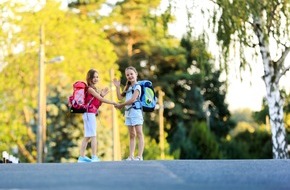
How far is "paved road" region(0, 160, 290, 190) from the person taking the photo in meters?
8.43

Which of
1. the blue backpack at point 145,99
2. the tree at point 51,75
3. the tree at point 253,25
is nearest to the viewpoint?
the blue backpack at point 145,99

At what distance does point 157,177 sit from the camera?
30.6 ft

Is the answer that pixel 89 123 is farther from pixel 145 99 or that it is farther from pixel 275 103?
pixel 275 103

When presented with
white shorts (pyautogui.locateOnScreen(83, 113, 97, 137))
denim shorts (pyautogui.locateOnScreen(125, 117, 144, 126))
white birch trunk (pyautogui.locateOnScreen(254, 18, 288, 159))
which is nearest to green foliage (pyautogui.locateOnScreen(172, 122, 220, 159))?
white birch trunk (pyautogui.locateOnScreen(254, 18, 288, 159))

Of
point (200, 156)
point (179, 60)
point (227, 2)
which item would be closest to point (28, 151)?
point (200, 156)

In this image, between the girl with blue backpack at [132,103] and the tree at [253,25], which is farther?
the tree at [253,25]

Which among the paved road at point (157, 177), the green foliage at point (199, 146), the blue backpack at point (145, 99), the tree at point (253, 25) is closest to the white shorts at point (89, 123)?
the blue backpack at point (145, 99)

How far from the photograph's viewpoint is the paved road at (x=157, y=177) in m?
8.43

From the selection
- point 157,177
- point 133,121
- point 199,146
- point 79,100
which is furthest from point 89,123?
point 199,146

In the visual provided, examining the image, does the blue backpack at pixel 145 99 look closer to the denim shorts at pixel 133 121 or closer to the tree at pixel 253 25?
the denim shorts at pixel 133 121

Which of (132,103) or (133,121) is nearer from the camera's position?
(132,103)

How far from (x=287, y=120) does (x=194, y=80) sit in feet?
47.0

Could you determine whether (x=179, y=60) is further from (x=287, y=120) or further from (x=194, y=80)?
(x=287, y=120)

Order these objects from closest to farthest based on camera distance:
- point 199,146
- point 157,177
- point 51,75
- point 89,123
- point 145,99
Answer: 1. point 157,177
2. point 145,99
3. point 89,123
4. point 51,75
5. point 199,146
